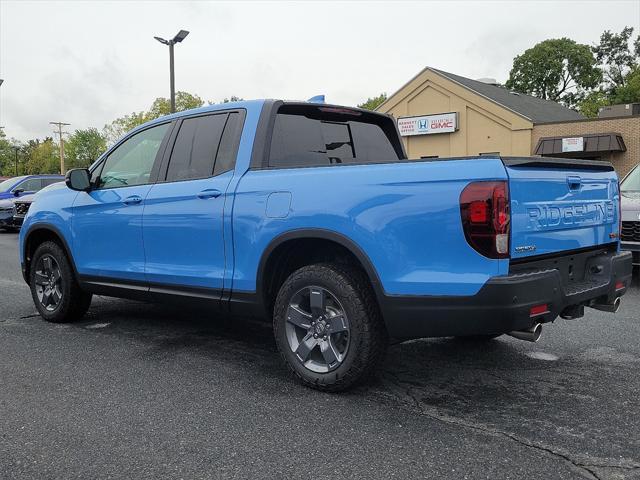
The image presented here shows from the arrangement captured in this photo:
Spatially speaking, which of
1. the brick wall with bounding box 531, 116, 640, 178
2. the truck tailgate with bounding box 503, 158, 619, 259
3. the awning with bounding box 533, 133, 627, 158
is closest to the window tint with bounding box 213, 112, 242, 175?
the truck tailgate with bounding box 503, 158, 619, 259

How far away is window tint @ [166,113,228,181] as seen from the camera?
14.4 feet

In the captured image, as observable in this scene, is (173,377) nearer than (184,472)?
No

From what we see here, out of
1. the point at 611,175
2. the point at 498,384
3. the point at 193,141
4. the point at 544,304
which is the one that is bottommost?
the point at 498,384

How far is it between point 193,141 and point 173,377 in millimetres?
1758

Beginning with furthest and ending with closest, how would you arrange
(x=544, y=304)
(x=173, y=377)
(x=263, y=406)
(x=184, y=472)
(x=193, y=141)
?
(x=193, y=141) → (x=173, y=377) → (x=263, y=406) → (x=544, y=304) → (x=184, y=472)

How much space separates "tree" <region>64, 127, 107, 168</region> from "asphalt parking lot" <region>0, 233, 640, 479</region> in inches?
3587

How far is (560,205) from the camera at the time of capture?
11.1ft

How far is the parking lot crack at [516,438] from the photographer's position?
267 centimetres

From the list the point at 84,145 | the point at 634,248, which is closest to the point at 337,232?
the point at 634,248

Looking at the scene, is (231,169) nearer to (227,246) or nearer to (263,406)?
(227,246)

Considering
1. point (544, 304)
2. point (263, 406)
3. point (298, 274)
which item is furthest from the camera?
point (298, 274)

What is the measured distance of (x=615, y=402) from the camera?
11.4 ft

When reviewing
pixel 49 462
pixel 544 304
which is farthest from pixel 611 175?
pixel 49 462

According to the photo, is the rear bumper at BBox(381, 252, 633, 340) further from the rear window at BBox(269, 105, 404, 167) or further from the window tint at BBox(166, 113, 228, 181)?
the window tint at BBox(166, 113, 228, 181)
